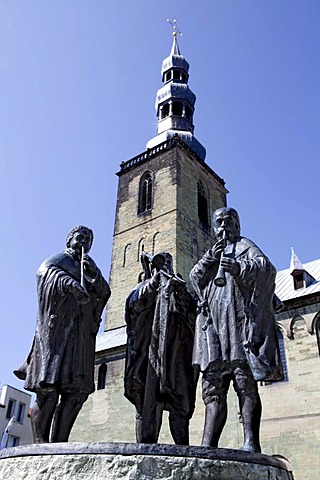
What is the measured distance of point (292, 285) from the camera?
20703 mm

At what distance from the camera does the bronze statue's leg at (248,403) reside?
3.80 meters

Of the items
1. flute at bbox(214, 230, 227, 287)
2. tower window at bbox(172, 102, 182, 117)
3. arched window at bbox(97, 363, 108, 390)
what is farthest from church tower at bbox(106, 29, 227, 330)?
flute at bbox(214, 230, 227, 287)

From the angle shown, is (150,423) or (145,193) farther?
(145,193)

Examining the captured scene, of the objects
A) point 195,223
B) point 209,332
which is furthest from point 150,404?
point 195,223

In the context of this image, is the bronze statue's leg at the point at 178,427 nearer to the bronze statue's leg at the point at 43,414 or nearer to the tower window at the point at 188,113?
the bronze statue's leg at the point at 43,414

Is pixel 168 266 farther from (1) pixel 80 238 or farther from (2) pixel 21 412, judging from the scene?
(2) pixel 21 412

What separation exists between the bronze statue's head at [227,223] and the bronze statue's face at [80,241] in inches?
57.9

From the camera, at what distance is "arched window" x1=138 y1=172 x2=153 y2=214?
33.8m

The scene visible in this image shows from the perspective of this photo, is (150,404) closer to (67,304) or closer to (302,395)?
(67,304)

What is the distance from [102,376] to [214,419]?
21.1 metres

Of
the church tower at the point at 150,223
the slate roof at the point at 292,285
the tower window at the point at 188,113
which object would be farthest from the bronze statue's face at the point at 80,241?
the tower window at the point at 188,113

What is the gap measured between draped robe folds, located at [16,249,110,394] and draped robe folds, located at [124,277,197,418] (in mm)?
431

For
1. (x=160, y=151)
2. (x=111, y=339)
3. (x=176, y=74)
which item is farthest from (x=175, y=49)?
(x=111, y=339)

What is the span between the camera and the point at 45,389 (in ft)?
14.1
